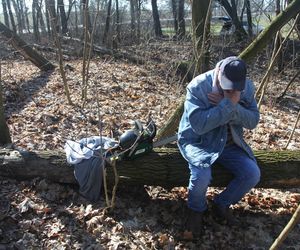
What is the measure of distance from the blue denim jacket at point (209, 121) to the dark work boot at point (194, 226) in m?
0.51

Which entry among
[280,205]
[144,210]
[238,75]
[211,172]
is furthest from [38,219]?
[280,205]

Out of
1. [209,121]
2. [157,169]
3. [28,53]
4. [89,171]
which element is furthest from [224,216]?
[28,53]

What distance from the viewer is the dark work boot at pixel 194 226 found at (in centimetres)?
365

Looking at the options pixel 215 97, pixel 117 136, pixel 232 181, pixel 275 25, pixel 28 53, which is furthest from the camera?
pixel 28 53

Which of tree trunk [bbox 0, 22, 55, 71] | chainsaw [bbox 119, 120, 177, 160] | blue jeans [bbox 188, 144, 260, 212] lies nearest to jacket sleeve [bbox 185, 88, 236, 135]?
blue jeans [bbox 188, 144, 260, 212]

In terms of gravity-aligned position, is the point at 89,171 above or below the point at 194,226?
above

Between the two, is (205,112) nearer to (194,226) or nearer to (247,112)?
(247,112)

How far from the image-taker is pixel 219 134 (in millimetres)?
3664

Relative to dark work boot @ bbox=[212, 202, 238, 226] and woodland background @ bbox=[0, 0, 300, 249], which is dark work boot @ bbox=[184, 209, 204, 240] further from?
dark work boot @ bbox=[212, 202, 238, 226]

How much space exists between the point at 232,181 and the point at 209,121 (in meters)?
0.70

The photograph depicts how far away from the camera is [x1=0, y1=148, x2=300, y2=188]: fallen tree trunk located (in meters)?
4.01

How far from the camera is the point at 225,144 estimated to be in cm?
373

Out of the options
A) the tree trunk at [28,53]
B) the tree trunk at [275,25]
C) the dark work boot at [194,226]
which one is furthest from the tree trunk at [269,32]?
the tree trunk at [28,53]

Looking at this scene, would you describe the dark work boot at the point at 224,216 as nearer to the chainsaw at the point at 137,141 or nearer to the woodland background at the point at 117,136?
the woodland background at the point at 117,136
